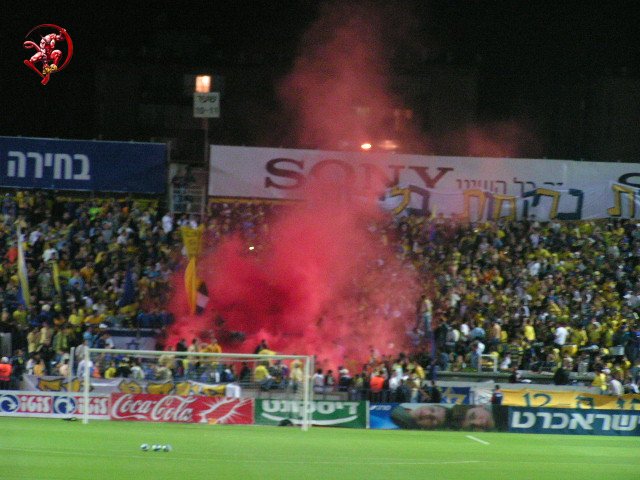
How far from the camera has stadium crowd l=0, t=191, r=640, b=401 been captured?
2414 centimetres

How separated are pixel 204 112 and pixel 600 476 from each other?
15.5 meters

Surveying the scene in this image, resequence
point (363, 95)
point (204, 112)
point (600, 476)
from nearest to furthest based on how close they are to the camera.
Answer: point (600, 476)
point (204, 112)
point (363, 95)

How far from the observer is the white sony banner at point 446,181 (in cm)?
3078

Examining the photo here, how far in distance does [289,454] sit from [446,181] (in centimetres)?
1679

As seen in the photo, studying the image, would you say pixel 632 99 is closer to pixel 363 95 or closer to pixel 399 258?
pixel 363 95

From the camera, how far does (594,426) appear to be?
22172 mm

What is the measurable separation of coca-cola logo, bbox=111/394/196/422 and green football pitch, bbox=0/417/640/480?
0.45 m

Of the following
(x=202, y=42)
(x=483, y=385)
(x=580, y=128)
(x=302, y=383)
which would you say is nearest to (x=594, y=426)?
(x=483, y=385)

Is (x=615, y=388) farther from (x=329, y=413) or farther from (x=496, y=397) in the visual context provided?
(x=329, y=413)

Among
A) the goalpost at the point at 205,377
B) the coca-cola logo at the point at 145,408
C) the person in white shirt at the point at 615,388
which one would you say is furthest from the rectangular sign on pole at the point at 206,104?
the person in white shirt at the point at 615,388

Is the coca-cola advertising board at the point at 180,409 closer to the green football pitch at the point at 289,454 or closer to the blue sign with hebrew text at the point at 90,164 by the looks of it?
the green football pitch at the point at 289,454

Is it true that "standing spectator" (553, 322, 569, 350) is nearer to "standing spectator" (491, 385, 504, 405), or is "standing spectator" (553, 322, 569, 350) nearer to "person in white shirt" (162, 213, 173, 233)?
"standing spectator" (491, 385, 504, 405)

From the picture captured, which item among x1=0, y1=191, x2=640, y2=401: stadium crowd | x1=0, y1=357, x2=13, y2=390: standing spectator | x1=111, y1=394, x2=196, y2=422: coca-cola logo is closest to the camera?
x1=111, y1=394, x2=196, y2=422: coca-cola logo

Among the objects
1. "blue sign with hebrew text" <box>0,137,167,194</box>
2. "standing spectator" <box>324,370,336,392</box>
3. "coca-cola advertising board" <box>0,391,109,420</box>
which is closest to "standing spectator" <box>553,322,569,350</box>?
"standing spectator" <box>324,370,336,392</box>
